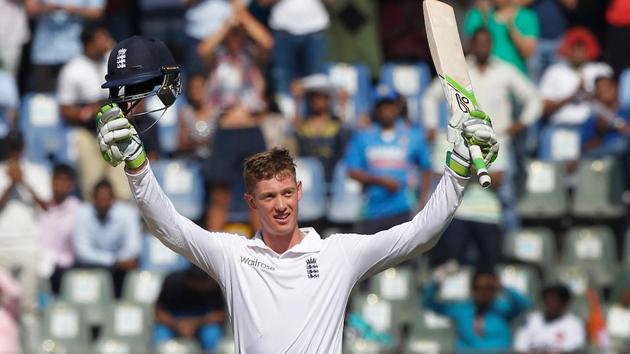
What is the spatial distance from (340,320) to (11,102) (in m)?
8.00

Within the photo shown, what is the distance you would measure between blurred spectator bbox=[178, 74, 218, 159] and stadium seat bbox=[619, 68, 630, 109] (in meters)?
3.31

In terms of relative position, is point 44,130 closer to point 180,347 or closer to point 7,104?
point 7,104

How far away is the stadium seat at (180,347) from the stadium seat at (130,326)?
1.15ft

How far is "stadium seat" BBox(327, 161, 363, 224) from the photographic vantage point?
39.6 feet

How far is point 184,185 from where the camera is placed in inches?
489

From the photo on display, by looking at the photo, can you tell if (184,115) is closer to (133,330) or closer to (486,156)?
(133,330)

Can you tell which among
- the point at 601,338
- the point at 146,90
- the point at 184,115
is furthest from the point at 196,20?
the point at 146,90

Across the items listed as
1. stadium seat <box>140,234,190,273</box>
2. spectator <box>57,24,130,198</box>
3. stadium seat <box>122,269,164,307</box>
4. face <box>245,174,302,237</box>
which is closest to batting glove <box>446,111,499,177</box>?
face <box>245,174,302,237</box>

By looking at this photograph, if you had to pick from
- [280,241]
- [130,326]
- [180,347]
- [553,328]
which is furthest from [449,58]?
[130,326]

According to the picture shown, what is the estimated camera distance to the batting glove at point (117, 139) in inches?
209

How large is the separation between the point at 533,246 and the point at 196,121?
2891mm

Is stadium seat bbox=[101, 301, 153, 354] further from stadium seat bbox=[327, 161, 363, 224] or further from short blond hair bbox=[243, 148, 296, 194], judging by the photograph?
short blond hair bbox=[243, 148, 296, 194]

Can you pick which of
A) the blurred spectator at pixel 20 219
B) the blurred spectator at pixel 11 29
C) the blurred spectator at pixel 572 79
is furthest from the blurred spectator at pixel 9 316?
the blurred spectator at pixel 572 79

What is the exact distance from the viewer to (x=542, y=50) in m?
13.3
